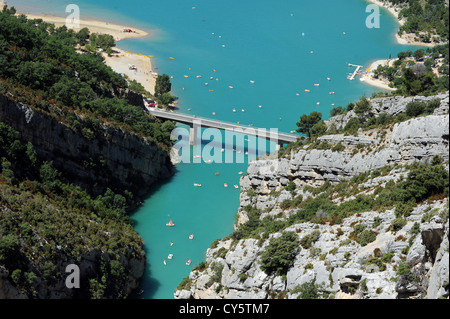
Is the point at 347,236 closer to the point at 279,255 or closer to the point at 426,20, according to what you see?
the point at 279,255

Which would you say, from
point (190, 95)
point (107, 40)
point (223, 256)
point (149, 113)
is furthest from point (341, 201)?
point (107, 40)

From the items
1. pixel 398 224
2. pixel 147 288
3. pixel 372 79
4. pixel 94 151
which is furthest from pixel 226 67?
pixel 398 224

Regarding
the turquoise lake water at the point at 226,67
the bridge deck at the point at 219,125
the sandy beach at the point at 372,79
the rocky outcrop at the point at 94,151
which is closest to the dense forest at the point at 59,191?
the rocky outcrop at the point at 94,151

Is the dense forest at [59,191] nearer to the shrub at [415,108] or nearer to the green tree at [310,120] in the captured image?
the green tree at [310,120]

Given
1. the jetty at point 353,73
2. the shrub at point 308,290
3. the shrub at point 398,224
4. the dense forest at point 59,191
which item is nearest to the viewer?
the shrub at point 308,290

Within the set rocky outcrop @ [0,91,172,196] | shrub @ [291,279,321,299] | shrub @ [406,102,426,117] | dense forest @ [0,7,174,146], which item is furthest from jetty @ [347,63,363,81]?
shrub @ [291,279,321,299]

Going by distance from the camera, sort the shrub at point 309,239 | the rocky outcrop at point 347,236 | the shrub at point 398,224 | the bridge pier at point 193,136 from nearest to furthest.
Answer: the rocky outcrop at point 347,236, the shrub at point 398,224, the shrub at point 309,239, the bridge pier at point 193,136

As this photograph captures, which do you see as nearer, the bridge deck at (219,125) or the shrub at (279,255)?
the shrub at (279,255)
